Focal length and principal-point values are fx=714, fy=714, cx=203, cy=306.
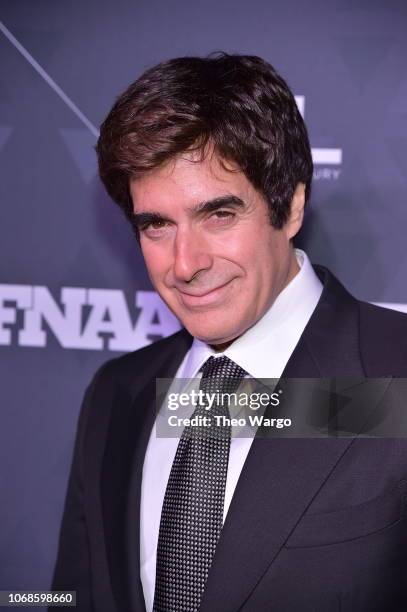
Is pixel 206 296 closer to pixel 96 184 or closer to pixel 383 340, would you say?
pixel 383 340

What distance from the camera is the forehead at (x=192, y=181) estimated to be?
1.53 metres

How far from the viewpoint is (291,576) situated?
1439 millimetres

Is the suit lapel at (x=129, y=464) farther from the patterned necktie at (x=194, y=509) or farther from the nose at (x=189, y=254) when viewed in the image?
the nose at (x=189, y=254)

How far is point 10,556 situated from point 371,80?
1.89m

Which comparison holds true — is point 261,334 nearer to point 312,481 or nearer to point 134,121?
point 312,481

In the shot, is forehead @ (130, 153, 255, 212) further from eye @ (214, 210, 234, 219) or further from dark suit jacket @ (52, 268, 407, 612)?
dark suit jacket @ (52, 268, 407, 612)

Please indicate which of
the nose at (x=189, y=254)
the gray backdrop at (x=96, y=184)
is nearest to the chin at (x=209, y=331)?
the nose at (x=189, y=254)

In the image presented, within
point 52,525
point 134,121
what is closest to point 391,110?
point 134,121

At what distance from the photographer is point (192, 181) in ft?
5.02

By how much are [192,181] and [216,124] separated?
144mm

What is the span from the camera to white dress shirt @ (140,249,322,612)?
1660 millimetres

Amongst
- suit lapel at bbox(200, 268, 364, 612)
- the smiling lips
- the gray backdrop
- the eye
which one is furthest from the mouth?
the gray backdrop

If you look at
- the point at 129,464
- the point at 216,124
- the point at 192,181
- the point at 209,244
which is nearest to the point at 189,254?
the point at 209,244

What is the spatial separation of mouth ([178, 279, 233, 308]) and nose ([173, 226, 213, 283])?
5 centimetres
